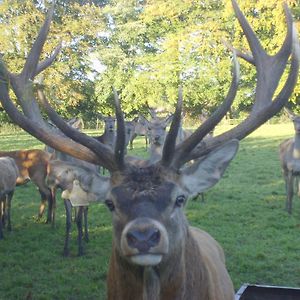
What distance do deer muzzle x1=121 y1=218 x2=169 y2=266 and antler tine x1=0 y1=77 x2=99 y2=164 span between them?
103 cm

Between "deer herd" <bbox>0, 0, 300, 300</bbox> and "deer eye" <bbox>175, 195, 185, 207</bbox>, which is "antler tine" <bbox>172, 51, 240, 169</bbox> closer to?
"deer herd" <bbox>0, 0, 300, 300</bbox>

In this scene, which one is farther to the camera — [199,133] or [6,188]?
[6,188]

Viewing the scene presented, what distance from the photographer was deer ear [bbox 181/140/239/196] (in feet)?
11.5

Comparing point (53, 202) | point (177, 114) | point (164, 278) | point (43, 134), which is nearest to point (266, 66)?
point (177, 114)

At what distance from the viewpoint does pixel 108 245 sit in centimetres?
788

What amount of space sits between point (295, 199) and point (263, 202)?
802 millimetres

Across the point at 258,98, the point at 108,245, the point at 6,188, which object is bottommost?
the point at 108,245

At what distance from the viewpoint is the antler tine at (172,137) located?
10.9 ft

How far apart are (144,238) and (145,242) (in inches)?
0.9

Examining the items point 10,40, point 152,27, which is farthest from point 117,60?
point 10,40


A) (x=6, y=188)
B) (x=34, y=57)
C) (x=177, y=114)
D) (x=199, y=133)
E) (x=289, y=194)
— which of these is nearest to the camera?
(x=177, y=114)

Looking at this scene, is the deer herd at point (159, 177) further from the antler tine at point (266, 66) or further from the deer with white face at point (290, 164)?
the deer with white face at point (290, 164)

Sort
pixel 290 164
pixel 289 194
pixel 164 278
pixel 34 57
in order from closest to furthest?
1. pixel 164 278
2. pixel 34 57
3. pixel 289 194
4. pixel 290 164

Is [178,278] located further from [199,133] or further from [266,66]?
[266,66]
